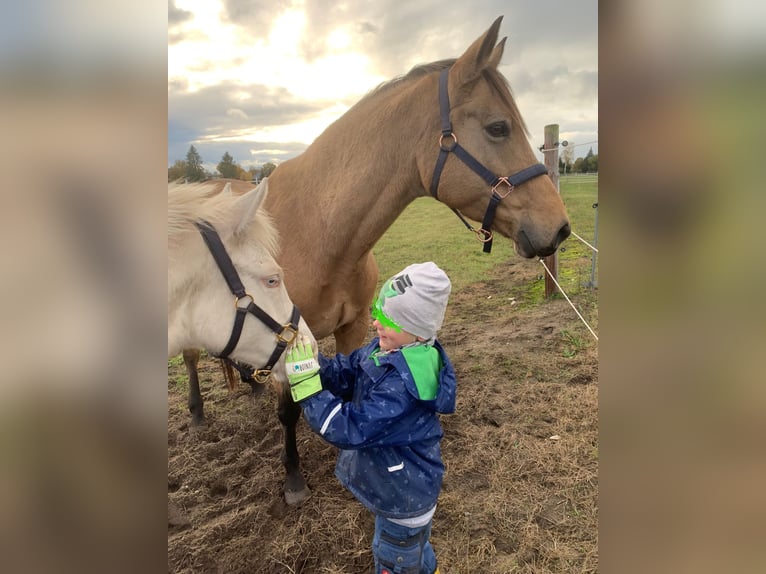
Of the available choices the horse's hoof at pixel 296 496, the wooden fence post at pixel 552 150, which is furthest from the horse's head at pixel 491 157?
the wooden fence post at pixel 552 150

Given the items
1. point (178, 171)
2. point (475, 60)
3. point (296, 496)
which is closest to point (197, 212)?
point (178, 171)

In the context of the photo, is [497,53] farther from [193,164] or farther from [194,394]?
[194,394]

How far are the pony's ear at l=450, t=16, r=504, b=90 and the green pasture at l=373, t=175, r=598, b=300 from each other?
2783 mm

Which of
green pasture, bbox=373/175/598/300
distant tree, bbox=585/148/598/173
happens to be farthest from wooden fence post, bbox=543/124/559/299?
distant tree, bbox=585/148/598/173

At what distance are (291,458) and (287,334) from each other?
4.47ft

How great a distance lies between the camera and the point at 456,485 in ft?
8.46

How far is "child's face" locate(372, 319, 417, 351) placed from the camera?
1.52 metres

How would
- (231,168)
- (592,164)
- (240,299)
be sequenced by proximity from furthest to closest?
1. (231,168)
2. (240,299)
3. (592,164)

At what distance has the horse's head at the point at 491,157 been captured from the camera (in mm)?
2029

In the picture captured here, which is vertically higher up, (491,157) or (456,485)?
(491,157)

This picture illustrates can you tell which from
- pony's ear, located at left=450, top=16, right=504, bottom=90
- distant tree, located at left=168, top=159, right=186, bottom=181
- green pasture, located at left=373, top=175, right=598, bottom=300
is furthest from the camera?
green pasture, located at left=373, top=175, right=598, bottom=300

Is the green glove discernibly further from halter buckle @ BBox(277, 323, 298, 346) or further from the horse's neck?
the horse's neck
